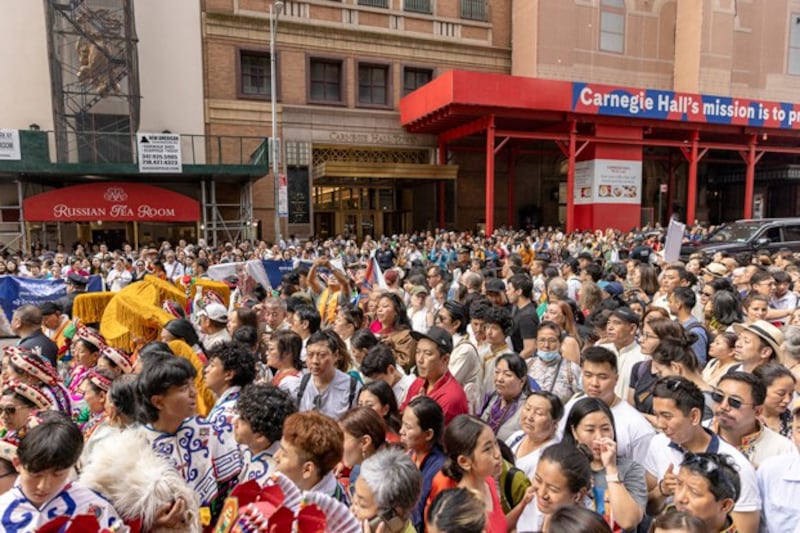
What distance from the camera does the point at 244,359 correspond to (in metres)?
3.40

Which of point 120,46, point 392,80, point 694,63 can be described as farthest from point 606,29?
point 120,46

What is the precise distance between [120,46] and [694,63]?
23965 millimetres

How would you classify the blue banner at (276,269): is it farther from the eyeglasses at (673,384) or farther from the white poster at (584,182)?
the white poster at (584,182)

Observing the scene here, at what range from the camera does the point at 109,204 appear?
52.1 feet

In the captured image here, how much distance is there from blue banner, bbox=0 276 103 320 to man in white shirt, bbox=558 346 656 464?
357 inches

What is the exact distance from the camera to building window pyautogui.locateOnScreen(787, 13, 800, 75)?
1026 inches

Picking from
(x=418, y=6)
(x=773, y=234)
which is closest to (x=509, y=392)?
(x=773, y=234)

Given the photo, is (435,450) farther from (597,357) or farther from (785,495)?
(785,495)

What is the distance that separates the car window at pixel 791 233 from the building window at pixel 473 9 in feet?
50.9

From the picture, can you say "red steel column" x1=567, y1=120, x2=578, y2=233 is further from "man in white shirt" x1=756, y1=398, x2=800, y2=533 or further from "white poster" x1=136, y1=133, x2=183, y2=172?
"man in white shirt" x1=756, y1=398, x2=800, y2=533

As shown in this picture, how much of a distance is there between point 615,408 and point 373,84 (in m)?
20.6

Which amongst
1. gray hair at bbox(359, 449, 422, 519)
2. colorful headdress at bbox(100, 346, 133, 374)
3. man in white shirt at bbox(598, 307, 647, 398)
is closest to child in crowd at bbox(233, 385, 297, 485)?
gray hair at bbox(359, 449, 422, 519)

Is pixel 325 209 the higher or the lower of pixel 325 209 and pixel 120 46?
the lower

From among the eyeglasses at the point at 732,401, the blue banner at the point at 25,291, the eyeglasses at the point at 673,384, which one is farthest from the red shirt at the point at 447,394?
the blue banner at the point at 25,291
